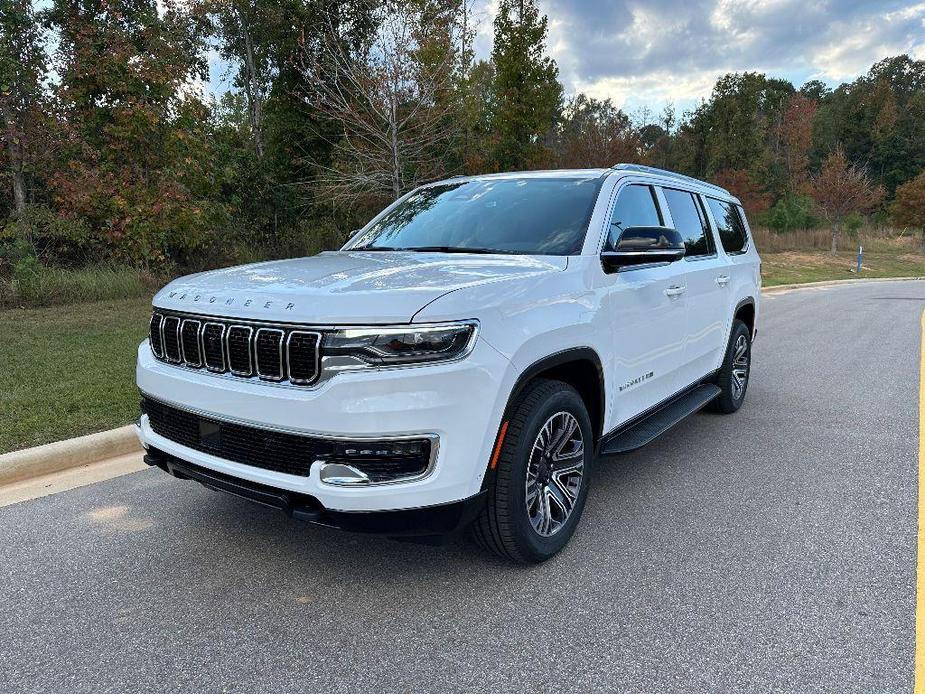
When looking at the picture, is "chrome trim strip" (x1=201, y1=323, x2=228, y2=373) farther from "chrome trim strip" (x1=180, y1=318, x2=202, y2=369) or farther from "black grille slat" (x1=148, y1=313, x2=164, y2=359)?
"black grille slat" (x1=148, y1=313, x2=164, y2=359)

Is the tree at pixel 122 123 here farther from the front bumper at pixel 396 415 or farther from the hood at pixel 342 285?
the front bumper at pixel 396 415

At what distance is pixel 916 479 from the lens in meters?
4.48

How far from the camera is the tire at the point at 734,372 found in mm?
5844

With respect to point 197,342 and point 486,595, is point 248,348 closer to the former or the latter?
point 197,342

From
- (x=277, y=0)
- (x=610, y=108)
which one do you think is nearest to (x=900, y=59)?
(x=610, y=108)

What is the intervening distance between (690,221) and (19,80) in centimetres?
1237

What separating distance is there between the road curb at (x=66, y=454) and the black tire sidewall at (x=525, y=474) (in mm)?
3313

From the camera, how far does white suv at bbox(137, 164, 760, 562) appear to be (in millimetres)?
2619

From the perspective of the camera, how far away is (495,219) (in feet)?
13.6

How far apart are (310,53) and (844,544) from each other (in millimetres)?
16527

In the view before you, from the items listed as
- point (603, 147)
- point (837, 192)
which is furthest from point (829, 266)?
point (603, 147)

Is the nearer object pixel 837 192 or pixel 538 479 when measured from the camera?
pixel 538 479

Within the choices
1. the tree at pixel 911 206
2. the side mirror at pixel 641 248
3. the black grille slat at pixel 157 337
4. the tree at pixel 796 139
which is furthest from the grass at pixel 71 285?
the tree at pixel 796 139

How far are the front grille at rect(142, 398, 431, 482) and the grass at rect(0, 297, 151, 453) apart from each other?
248 centimetres
